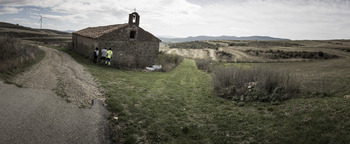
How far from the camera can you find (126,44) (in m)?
22.2

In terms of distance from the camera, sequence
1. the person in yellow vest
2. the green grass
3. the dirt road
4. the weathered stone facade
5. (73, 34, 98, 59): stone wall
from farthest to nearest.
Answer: (73, 34, 98, 59): stone wall < the weathered stone facade < the person in yellow vest < the green grass < the dirt road

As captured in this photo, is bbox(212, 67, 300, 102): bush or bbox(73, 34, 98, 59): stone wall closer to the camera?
bbox(212, 67, 300, 102): bush

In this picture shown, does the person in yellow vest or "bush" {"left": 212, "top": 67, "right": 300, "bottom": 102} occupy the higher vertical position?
the person in yellow vest

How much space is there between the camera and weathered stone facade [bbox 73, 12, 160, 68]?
818 inches

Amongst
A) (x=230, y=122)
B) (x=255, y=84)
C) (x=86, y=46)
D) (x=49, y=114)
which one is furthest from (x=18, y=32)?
(x=230, y=122)

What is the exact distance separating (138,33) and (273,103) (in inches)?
708

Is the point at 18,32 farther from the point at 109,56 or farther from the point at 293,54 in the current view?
the point at 293,54

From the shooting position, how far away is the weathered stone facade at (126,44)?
20.8m

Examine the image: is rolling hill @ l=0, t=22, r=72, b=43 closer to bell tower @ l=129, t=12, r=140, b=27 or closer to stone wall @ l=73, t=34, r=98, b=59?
stone wall @ l=73, t=34, r=98, b=59

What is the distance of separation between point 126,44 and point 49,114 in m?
16.7

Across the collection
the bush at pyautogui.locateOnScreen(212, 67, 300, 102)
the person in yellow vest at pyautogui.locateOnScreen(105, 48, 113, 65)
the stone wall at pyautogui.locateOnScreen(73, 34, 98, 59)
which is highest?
the stone wall at pyautogui.locateOnScreen(73, 34, 98, 59)

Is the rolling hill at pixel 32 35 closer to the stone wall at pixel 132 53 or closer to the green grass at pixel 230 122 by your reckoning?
the stone wall at pixel 132 53

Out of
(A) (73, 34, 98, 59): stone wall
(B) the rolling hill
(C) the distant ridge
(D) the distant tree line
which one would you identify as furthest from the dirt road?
(C) the distant ridge

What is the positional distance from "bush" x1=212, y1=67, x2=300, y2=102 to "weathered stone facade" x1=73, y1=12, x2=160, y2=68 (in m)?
12.5
